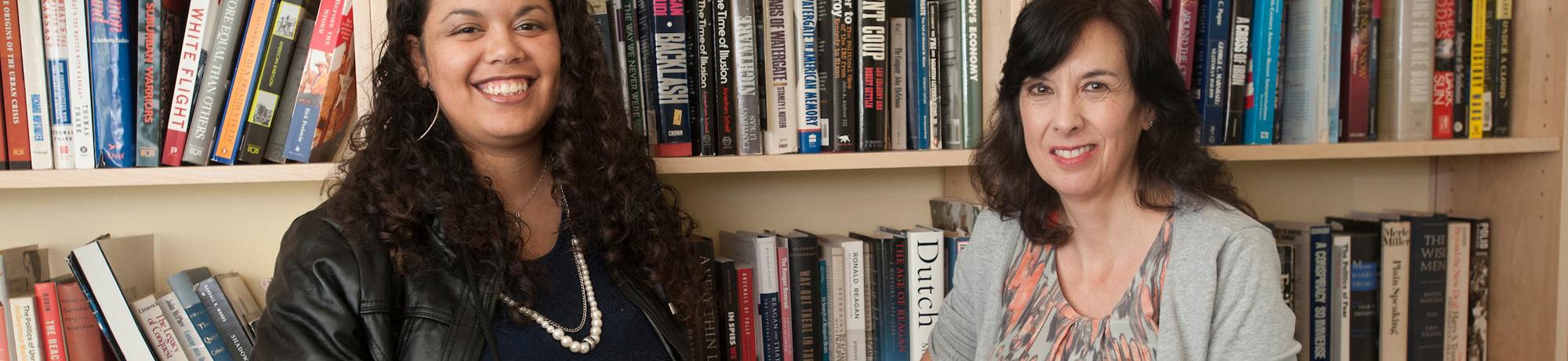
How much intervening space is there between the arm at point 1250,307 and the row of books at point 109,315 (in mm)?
1212

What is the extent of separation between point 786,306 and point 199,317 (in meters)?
0.79

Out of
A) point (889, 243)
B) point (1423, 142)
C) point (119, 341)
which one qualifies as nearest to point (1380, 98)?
point (1423, 142)

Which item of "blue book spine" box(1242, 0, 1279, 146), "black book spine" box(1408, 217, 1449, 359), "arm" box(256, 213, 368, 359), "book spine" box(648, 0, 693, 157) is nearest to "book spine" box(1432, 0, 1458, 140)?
"black book spine" box(1408, 217, 1449, 359)

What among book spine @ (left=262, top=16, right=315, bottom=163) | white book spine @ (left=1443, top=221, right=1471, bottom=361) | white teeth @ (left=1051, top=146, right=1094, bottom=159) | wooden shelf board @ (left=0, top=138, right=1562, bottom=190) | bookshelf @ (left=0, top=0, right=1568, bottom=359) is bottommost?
white book spine @ (left=1443, top=221, right=1471, bottom=361)

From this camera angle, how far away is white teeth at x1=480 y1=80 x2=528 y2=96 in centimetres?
112

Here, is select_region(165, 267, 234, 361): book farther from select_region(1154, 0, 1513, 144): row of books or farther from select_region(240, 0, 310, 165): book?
select_region(1154, 0, 1513, 144): row of books

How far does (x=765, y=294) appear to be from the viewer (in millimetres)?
1532

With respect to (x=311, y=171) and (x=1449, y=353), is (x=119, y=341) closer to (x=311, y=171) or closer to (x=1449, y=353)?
(x=311, y=171)

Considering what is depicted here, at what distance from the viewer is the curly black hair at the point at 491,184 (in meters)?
1.12

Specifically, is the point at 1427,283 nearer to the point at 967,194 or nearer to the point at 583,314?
the point at 967,194

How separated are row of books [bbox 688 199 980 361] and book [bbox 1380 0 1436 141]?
723 mm

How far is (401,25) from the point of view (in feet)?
3.80

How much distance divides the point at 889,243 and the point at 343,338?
804mm

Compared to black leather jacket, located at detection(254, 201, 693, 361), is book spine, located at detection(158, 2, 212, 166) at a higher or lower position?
higher
